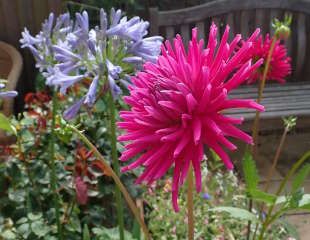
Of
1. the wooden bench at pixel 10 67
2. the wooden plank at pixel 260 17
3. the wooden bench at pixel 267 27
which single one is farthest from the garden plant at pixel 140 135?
the wooden plank at pixel 260 17

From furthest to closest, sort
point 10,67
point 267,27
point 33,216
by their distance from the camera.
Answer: point 267,27
point 10,67
point 33,216

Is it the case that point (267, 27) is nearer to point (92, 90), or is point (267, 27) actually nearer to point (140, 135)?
point (92, 90)

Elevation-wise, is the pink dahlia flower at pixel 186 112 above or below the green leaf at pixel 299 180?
above

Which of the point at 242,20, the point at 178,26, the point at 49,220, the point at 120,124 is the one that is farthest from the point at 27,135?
the point at 242,20

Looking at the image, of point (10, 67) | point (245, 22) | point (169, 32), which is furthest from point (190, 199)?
point (245, 22)

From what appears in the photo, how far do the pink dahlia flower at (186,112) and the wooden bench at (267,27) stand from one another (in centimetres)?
210

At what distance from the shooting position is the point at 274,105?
9.13 ft

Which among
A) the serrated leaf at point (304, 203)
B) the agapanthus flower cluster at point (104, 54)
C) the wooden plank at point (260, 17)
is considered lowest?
the serrated leaf at point (304, 203)

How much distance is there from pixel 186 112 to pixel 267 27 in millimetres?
2896

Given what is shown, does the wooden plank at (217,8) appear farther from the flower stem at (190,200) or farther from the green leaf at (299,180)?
the flower stem at (190,200)

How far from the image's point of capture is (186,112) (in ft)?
1.77

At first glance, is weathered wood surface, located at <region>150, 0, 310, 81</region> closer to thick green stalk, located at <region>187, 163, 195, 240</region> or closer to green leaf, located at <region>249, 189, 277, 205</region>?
green leaf, located at <region>249, 189, 277, 205</region>

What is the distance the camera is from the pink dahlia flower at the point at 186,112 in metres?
0.52

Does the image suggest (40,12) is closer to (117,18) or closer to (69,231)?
(69,231)
